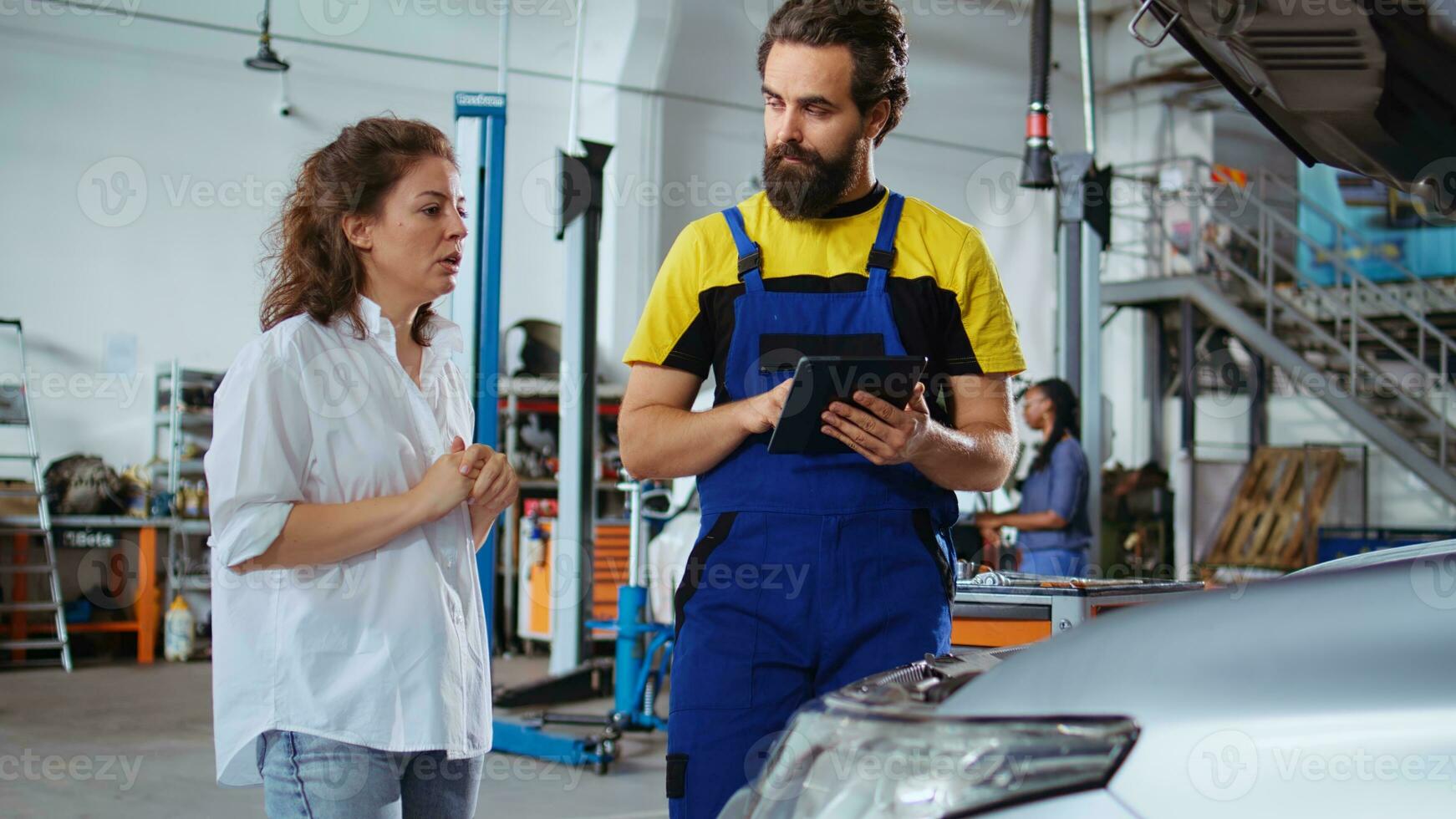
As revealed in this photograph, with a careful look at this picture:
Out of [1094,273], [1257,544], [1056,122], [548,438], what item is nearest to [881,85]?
[1094,273]

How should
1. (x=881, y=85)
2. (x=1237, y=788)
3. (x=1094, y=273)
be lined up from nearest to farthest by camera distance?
1. (x=1237, y=788)
2. (x=881, y=85)
3. (x=1094, y=273)

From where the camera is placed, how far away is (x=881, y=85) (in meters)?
1.81

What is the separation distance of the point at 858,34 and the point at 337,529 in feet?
3.20

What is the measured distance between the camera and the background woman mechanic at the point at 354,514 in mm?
1410

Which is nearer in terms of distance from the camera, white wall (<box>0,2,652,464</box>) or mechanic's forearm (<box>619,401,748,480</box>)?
mechanic's forearm (<box>619,401,748,480</box>)

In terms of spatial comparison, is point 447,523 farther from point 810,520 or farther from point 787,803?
point 787,803

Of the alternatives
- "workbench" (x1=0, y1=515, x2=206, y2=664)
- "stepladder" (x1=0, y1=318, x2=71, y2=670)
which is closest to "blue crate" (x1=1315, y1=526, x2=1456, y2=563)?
"workbench" (x1=0, y1=515, x2=206, y2=664)

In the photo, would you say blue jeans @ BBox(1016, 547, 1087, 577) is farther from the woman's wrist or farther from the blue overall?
the woman's wrist

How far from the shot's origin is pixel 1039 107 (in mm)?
5270

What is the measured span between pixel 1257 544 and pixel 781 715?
34.7ft

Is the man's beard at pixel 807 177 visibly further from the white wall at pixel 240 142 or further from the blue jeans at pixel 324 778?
the white wall at pixel 240 142

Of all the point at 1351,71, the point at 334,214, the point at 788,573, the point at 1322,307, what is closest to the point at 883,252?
the point at 788,573

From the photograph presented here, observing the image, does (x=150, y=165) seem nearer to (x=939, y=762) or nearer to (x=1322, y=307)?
(x=939, y=762)

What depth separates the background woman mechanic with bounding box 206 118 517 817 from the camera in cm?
141
